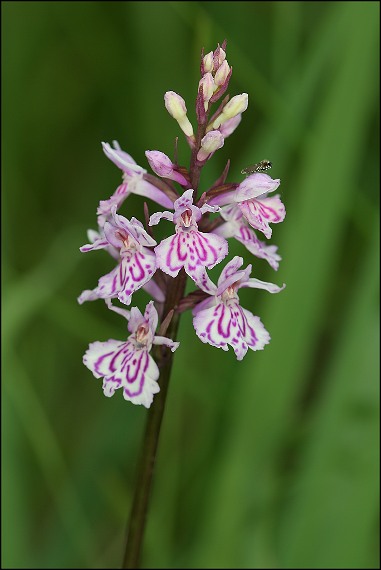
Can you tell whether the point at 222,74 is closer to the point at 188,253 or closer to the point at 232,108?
A: the point at 232,108

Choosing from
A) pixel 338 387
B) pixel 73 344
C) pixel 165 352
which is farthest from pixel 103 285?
pixel 73 344

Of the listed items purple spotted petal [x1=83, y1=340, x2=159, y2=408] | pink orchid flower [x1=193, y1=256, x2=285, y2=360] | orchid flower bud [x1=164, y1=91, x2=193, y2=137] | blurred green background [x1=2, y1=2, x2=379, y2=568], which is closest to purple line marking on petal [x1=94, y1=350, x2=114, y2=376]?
purple spotted petal [x1=83, y1=340, x2=159, y2=408]

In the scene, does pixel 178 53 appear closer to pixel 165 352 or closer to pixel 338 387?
pixel 338 387

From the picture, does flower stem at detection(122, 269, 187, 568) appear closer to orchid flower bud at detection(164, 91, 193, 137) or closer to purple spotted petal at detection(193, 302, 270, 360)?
purple spotted petal at detection(193, 302, 270, 360)

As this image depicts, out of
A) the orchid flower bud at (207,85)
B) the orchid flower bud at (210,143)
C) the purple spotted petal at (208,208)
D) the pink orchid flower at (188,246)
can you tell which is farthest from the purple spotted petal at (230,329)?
the orchid flower bud at (207,85)

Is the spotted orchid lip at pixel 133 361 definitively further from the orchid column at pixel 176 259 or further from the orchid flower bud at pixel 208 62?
the orchid flower bud at pixel 208 62
